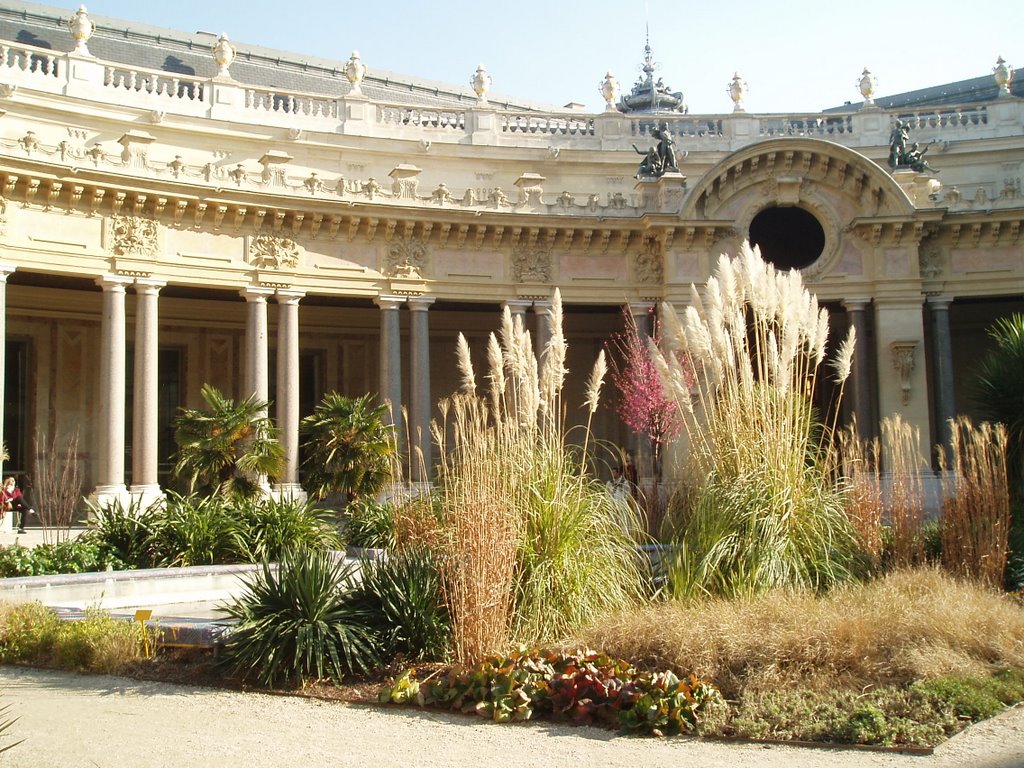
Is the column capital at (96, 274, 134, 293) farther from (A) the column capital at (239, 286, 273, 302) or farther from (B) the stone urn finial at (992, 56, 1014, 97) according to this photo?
(B) the stone urn finial at (992, 56, 1014, 97)

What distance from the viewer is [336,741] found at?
24.1 feet

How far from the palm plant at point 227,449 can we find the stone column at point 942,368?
49.6 feet

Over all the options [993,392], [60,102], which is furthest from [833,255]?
[60,102]

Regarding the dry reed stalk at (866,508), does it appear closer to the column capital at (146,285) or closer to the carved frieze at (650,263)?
the carved frieze at (650,263)

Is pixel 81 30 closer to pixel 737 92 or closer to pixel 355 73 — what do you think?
pixel 355 73

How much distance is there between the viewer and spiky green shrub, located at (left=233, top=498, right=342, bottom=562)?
45.5 ft

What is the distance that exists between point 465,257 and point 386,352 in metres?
2.80

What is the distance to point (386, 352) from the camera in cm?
2316

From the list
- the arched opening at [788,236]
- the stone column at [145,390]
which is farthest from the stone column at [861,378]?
the stone column at [145,390]

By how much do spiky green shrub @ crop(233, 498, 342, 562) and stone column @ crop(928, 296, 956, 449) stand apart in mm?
15119

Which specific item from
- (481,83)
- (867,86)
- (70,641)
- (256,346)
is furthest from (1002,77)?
(70,641)

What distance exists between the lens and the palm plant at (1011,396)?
1612 centimetres

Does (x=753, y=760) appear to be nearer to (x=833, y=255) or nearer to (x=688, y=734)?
(x=688, y=734)

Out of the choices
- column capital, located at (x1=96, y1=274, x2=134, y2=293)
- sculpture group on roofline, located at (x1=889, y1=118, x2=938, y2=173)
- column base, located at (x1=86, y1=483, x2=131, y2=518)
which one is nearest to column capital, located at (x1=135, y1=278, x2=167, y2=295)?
column capital, located at (x1=96, y1=274, x2=134, y2=293)
